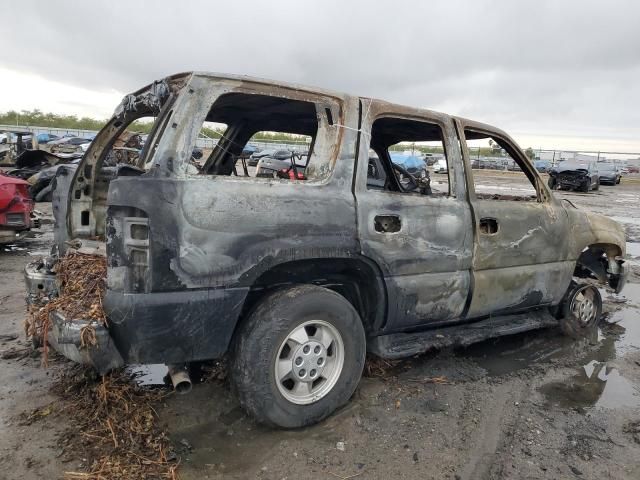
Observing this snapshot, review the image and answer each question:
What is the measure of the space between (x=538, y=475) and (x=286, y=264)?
1790 mm

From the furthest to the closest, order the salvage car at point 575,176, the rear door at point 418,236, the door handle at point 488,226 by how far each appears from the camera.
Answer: the salvage car at point 575,176 → the door handle at point 488,226 → the rear door at point 418,236

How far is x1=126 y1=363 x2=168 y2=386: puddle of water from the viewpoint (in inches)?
141

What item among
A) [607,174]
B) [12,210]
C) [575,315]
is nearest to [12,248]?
[12,210]

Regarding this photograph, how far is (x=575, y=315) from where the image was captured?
16.0 feet

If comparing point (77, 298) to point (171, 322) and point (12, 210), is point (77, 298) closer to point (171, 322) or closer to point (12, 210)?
point (171, 322)

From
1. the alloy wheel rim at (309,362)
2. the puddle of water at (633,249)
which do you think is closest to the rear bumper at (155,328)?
the alloy wheel rim at (309,362)

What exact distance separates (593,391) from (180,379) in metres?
3.04

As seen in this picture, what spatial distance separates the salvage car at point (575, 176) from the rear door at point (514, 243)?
21480 millimetres

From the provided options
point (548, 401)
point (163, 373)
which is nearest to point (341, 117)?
point (163, 373)

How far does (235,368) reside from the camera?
2896 mm

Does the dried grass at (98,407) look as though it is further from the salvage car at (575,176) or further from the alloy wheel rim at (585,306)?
the salvage car at (575,176)

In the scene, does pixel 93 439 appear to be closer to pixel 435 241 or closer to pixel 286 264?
pixel 286 264

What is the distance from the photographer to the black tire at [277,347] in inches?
112

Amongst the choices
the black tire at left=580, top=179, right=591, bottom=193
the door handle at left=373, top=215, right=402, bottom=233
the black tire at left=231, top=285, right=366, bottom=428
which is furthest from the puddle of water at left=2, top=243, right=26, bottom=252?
the black tire at left=580, top=179, right=591, bottom=193
